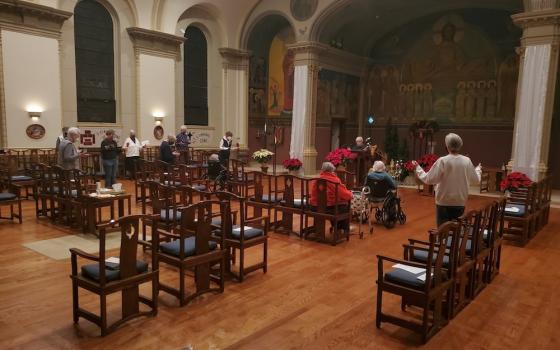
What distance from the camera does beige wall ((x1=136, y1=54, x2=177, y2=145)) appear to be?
14.7m

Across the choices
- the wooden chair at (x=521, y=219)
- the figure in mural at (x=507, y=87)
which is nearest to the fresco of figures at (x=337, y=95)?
the figure in mural at (x=507, y=87)

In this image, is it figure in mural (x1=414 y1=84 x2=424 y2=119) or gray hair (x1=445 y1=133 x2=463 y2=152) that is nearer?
gray hair (x1=445 y1=133 x2=463 y2=152)

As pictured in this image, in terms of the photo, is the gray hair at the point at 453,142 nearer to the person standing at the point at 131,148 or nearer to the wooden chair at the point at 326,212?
the wooden chair at the point at 326,212

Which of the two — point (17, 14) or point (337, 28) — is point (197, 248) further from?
point (337, 28)

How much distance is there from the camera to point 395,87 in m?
18.0

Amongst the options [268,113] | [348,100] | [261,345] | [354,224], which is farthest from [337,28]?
[261,345]

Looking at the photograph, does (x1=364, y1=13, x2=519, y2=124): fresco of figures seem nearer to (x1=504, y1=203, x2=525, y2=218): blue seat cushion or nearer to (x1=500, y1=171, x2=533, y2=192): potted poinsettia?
(x1=500, y1=171, x2=533, y2=192): potted poinsettia

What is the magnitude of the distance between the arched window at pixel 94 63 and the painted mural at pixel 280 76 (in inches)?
264

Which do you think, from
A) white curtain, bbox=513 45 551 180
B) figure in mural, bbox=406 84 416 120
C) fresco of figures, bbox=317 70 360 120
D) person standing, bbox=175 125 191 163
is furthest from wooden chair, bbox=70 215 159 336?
figure in mural, bbox=406 84 416 120

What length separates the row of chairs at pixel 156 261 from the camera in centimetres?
372

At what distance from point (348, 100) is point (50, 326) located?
15669 mm

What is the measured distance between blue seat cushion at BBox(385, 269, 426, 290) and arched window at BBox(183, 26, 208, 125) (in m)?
13.7

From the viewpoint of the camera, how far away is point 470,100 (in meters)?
16.2

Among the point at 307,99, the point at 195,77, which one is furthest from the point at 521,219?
the point at 195,77
